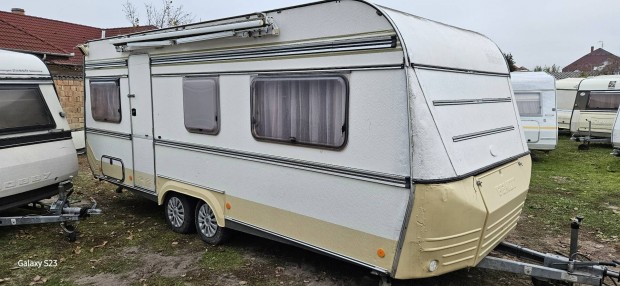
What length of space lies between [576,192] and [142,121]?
789cm

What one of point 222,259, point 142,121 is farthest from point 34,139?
point 222,259

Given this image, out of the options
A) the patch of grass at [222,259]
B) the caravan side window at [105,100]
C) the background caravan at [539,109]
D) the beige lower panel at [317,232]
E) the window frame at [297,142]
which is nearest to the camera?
the beige lower panel at [317,232]

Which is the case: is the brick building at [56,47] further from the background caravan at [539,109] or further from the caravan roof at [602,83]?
the caravan roof at [602,83]

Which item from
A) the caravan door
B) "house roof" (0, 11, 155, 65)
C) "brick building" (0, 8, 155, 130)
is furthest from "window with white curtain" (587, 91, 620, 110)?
"house roof" (0, 11, 155, 65)

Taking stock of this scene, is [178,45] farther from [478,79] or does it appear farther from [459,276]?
[459,276]

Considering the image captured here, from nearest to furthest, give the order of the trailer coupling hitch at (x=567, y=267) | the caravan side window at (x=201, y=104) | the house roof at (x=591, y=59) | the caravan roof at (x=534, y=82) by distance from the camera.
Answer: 1. the trailer coupling hitch at (x=567, y=267)
2. the caravan side window at (x=201, y=104)
3. the caravan roof at (x=534, y=82)
4. the house roof at (x=591, y=59)

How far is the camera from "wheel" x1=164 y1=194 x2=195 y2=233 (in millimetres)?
5715

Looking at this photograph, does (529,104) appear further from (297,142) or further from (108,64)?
(108,64)

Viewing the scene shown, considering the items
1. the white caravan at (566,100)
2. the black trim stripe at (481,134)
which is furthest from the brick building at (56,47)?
the white caravan at (566,100)

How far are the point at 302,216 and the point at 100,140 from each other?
14.2ft

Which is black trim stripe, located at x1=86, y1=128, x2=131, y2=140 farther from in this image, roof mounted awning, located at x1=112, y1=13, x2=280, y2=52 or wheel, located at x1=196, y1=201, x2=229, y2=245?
wheel, located at x1=196, y1=201, x2=229, y2=245

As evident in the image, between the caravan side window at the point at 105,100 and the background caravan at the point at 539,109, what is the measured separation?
381 inches

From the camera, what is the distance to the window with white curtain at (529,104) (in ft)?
37.0

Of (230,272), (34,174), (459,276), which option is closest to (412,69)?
(459,276)
